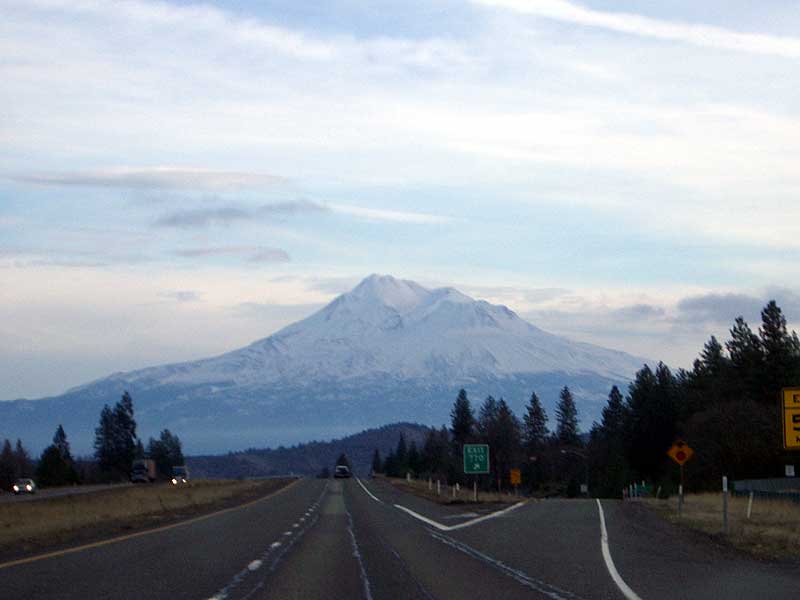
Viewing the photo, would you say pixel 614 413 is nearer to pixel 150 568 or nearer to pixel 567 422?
pixel 567 422

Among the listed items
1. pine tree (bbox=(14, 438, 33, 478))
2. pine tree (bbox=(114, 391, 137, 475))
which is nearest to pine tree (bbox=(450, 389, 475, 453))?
pine tree (bbox=(114, 391, 137, 475))

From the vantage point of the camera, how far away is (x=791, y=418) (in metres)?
26.9

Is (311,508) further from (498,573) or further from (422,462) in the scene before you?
(422,462)

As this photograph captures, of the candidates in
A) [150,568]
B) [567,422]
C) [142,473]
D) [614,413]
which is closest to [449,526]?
[150,568]

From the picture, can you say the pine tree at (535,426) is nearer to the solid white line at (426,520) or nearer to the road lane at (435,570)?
the solid white line at (426,520)

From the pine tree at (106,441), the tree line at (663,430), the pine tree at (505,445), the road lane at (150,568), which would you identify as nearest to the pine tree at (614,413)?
the tree line at (663,430)

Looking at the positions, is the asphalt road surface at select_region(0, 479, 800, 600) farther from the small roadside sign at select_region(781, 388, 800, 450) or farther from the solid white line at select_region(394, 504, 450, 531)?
the small roadside sign at select_region(781, 388, 800, 450)

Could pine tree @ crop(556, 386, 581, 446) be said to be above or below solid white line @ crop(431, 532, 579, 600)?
above

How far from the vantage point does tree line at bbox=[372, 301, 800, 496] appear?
270 ft

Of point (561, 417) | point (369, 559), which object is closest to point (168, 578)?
point (369, 559)

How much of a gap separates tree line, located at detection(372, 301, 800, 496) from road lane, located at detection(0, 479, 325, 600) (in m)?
57.5

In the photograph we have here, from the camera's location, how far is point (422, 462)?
17350 cm

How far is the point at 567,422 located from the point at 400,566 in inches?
6113

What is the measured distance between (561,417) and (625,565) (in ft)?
510
